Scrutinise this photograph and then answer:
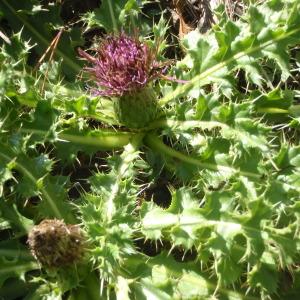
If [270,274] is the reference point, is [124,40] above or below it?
above

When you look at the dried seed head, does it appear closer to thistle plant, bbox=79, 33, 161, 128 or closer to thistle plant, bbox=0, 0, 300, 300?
Answer: thistle plant, bbox=0, 0, 300, 300

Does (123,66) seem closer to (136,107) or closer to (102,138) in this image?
(136,107)

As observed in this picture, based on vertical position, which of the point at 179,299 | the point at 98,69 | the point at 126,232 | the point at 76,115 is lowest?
the point at 179,299

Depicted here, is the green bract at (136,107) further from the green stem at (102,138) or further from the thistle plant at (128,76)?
the green stem at (102,138)

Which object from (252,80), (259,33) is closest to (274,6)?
(259,33)

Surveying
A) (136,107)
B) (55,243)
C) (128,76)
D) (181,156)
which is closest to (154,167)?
(181,156)

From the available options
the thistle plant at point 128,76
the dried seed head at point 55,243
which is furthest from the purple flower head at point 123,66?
the dried seed head at point 55,243

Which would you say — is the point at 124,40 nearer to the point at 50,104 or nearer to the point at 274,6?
the point at 50,104

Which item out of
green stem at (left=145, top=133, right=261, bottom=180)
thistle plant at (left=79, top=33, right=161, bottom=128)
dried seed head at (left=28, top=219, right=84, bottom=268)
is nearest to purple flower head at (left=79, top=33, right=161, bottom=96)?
thistle plant at (left=79, top=33, right=161, bottom=128)
